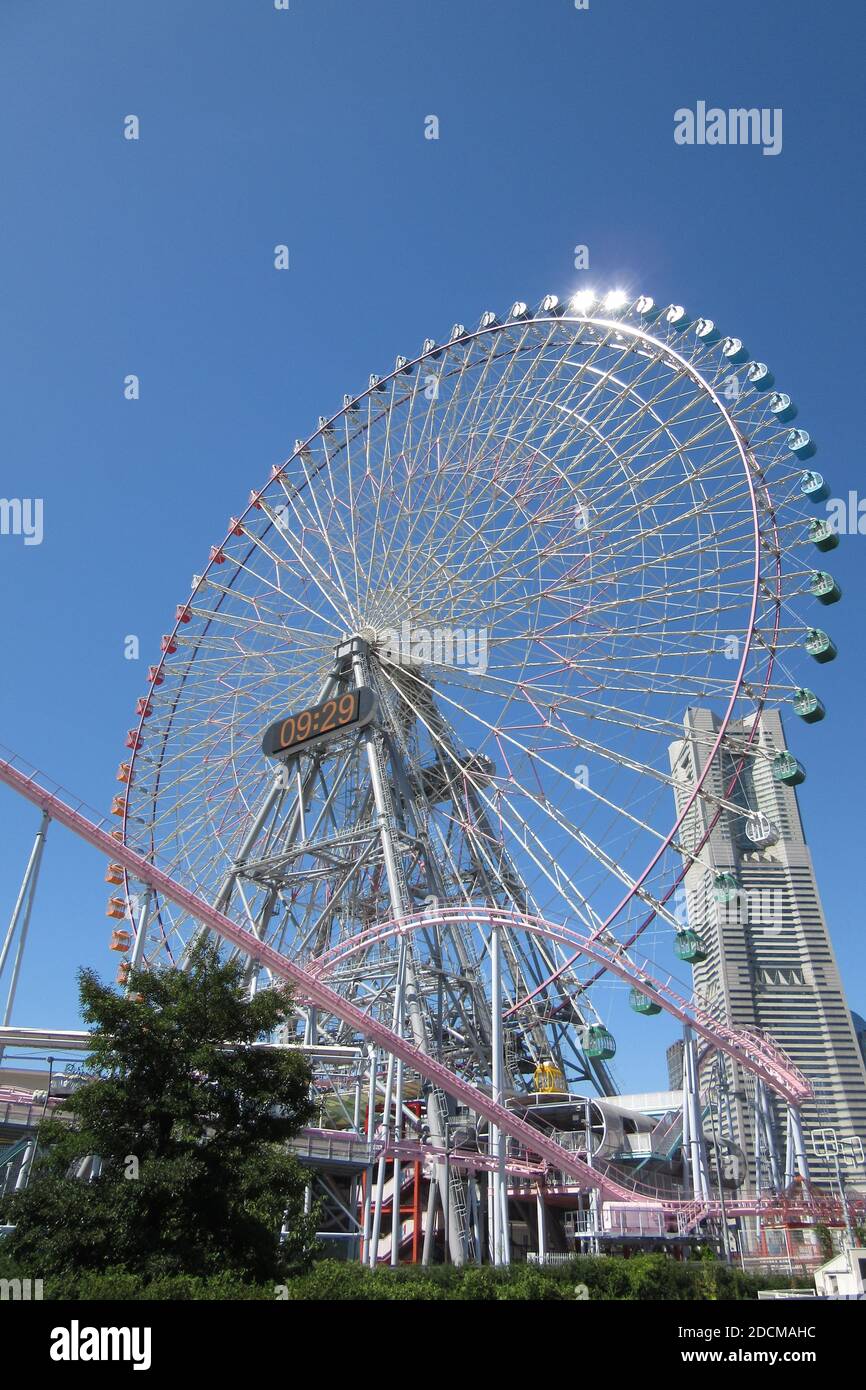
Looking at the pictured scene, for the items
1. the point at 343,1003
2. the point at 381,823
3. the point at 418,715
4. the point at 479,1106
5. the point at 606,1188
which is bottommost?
the point at 606,1188

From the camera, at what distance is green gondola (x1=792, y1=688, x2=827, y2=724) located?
29.5 meters

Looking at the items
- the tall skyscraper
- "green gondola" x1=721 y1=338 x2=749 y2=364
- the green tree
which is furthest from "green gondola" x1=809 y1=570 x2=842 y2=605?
the tall skyscraper

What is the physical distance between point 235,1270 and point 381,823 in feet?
71.9

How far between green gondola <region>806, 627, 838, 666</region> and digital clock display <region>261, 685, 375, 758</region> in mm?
15764

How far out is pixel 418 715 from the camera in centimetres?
3866

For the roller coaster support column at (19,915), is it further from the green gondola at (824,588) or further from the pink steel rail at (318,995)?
the green gondola at (824,588)

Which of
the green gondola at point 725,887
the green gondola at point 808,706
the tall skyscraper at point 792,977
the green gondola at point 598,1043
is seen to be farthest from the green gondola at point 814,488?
the tall skyscraper at point 792,977

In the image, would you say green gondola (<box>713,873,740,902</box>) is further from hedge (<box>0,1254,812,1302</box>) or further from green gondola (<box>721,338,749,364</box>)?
green gondola (<box>721,338,749,364</box>)

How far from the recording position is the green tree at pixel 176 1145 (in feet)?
43.5

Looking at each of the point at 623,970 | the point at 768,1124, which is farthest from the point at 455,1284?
the point at 768,1124
